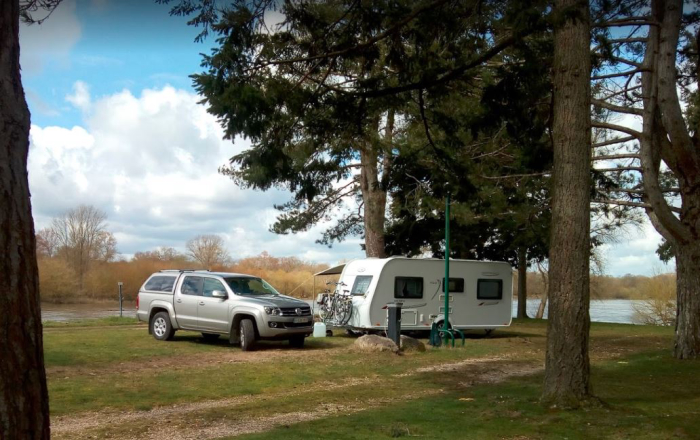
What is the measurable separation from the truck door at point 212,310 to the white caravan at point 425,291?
14.6 ft

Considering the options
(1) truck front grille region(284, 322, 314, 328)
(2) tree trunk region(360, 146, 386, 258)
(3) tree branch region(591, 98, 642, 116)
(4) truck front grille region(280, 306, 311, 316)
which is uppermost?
(3) tree branch region(591, 98, 642, 116)

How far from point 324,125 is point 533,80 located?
340 cm

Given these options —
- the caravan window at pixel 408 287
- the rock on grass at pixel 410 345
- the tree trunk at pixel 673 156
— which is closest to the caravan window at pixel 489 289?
the caravan window at pixel 408 287

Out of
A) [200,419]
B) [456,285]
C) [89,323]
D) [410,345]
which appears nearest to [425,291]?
[456,285]

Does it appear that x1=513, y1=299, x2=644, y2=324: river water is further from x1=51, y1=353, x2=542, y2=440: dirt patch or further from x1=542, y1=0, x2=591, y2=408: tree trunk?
x1=542, y1=0, x2=591, y2=408: tree trunk

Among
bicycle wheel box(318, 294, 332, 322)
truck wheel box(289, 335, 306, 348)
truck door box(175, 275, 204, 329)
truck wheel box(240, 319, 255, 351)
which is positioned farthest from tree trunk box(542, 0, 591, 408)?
bicycle wheel box(318, 294, 332, 322)

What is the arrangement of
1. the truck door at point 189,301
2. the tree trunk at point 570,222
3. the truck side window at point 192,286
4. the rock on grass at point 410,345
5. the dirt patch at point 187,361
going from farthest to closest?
the truck side window at point 192,286, the truck door at point 189,301, the rock on grass at point 410,345, the dirt patch at point 187,361, the tree trunk at point 570,222

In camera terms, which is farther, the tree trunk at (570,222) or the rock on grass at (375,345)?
the rock on grass at (375,345)

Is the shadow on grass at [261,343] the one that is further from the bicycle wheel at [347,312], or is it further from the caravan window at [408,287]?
the caravan window at [408,287]

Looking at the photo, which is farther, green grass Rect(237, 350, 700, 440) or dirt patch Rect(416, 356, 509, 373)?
dirt patch Rect(416, 356, 509, 373)

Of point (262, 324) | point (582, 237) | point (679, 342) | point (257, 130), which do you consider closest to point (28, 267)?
point (257, 130)

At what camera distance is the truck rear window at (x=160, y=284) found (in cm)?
1775

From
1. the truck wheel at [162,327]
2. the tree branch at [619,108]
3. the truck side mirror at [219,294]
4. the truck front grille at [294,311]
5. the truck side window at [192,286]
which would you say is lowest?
the truck wheel at [162,327]

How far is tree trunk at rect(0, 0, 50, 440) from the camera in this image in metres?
3.75
